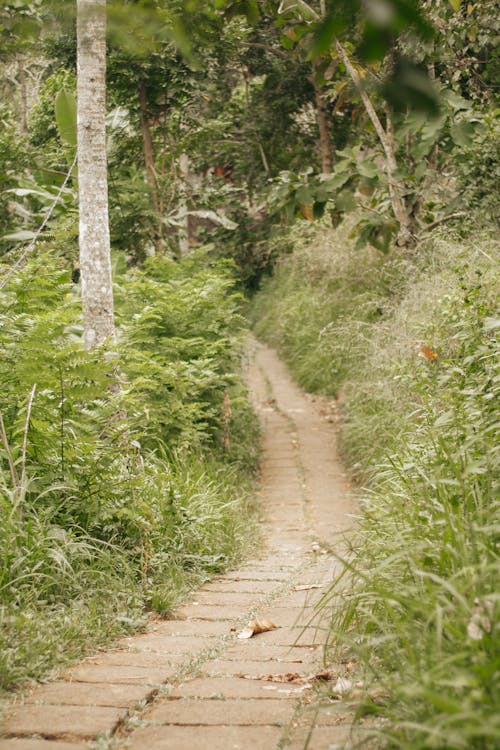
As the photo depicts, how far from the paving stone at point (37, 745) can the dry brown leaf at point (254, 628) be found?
1.55 m

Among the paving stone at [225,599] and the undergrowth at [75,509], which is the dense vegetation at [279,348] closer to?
the undergrowth at [75,509]

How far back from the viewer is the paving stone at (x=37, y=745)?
2537 mm

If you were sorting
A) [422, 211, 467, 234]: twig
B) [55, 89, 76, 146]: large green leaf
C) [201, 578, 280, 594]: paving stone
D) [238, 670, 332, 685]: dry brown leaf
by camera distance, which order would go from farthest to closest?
[55, 89, 76, 146]: large green leaf, [422, 211, 467, 234]: twig, [201, 578, 280, 594]: paving stone, [238, 670, 332, 685]: dry brown leaf

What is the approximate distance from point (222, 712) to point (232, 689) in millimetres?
272

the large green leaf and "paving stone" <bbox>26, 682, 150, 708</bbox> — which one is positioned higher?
the large green leaf

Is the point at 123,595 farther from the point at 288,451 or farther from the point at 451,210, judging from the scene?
the point at 451,210

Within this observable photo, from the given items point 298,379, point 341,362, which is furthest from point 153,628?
point 298,379

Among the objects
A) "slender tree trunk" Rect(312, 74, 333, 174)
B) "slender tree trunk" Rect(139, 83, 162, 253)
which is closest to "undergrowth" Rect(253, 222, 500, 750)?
"slender tree trunk" Rect(139, 83, 162, 253)

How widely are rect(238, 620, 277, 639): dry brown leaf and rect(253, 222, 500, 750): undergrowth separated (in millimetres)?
359

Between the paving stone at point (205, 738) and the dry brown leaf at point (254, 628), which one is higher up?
the paving stone at point (205, 738)

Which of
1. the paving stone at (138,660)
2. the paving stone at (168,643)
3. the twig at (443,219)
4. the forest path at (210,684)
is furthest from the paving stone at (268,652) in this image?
the twig at (443,219)

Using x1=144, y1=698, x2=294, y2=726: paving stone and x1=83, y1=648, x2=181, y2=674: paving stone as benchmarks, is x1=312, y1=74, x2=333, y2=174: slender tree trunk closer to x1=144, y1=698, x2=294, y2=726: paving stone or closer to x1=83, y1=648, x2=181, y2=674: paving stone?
x1=83, y1=648, x2=181, y2=674: paving stone

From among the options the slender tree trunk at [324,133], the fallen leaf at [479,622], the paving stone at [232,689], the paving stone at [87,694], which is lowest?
the paving stone at [232,689]

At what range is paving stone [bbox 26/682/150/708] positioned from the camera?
9.64ft
